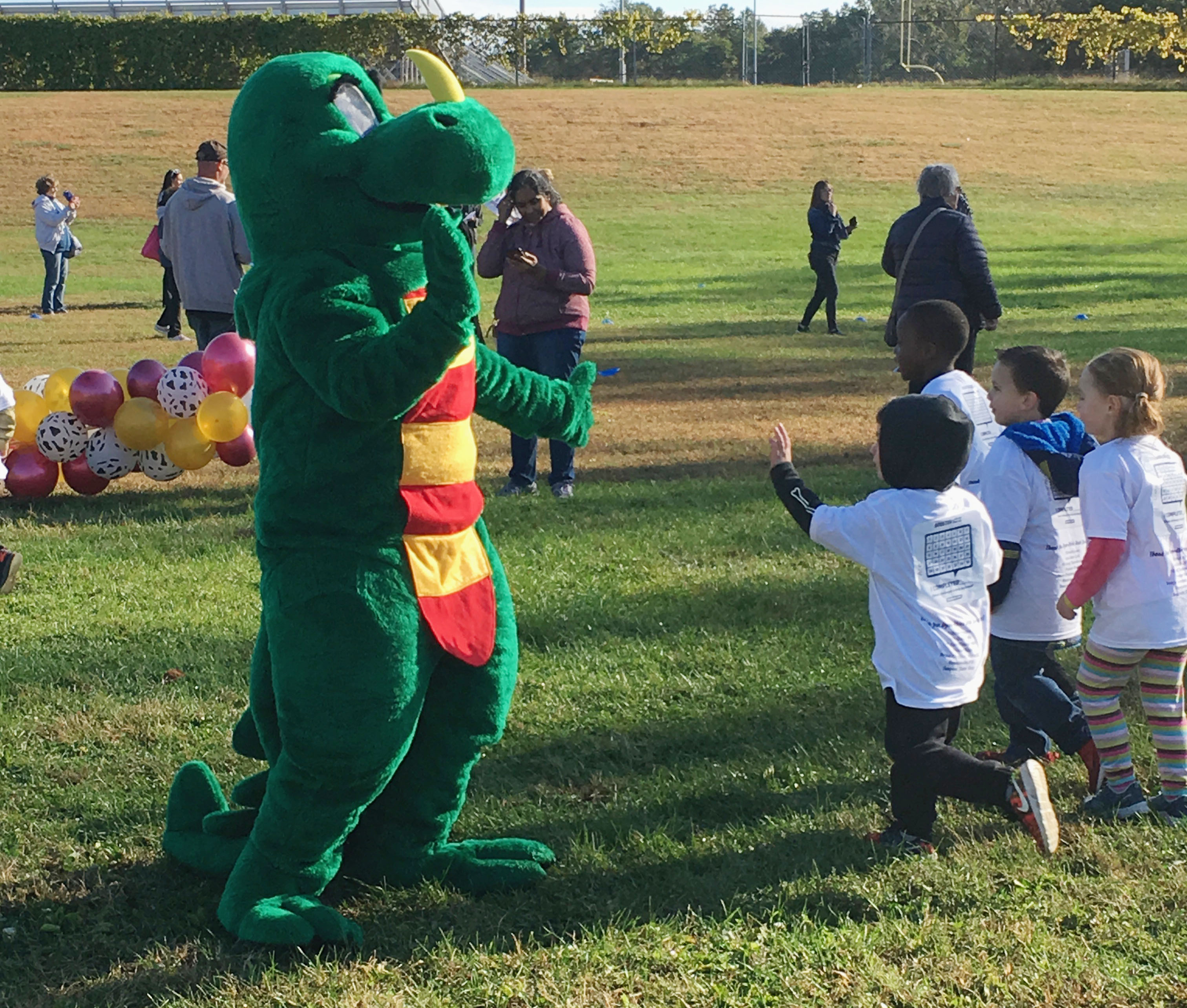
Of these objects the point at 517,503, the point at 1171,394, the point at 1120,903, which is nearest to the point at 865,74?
the point at 1171,394

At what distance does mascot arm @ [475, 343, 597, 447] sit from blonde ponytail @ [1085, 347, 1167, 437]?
1642 millimetres

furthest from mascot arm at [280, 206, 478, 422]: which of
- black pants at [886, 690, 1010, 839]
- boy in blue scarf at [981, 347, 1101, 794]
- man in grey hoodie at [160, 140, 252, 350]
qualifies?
man in grey hoodie at [160, 140, 252, 350]

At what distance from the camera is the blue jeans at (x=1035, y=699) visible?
4.61 m

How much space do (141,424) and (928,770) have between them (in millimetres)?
6054

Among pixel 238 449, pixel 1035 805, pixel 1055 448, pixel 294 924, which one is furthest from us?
pixel 238 449

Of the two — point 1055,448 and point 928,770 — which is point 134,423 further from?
point 928,770

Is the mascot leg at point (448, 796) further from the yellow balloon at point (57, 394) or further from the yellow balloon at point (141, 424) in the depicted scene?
the yellow balloon at point (57, 394)

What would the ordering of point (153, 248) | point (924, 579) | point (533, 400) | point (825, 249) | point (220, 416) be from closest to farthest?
point (924, 579)
point (533, 400)
point (220, 416)
point (825, 249)
point (153, 248)

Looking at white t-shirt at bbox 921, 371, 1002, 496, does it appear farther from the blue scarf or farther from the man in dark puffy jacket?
the man in dark puffy jacket

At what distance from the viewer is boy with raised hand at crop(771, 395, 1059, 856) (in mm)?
3975

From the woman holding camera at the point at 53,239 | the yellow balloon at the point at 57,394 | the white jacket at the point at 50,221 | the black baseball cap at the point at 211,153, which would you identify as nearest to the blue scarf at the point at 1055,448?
the yellow balloon at the point at 57,394

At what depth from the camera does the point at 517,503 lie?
8547mm

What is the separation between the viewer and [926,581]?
398 centimetres

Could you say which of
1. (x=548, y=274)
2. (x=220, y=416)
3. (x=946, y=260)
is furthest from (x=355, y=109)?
(x=946, y=260)
